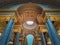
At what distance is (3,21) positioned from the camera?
8109 millimetres

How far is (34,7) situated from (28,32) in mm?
4921

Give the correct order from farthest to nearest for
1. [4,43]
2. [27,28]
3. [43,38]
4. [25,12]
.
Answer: [27,28]
[43,38]
[25,12]
[4,43]

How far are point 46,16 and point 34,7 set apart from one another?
127 cm

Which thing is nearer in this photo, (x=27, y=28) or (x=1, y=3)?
(x=1, y=3)

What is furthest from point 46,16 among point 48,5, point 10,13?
point 10,13

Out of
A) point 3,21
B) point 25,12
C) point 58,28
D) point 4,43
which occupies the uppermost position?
point 25,12

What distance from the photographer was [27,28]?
12.4 meters

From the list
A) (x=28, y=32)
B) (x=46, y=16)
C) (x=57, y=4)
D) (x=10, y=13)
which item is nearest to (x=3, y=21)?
(x=10, y=13)

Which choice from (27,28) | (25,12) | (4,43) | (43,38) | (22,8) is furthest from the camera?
(27,28)

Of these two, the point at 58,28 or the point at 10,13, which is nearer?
the point at 10,13

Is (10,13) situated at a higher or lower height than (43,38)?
higher

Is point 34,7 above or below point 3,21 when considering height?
above

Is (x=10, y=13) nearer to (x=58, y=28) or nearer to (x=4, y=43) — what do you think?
(x=4, y=43)

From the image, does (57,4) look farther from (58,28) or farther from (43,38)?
(43,38)
